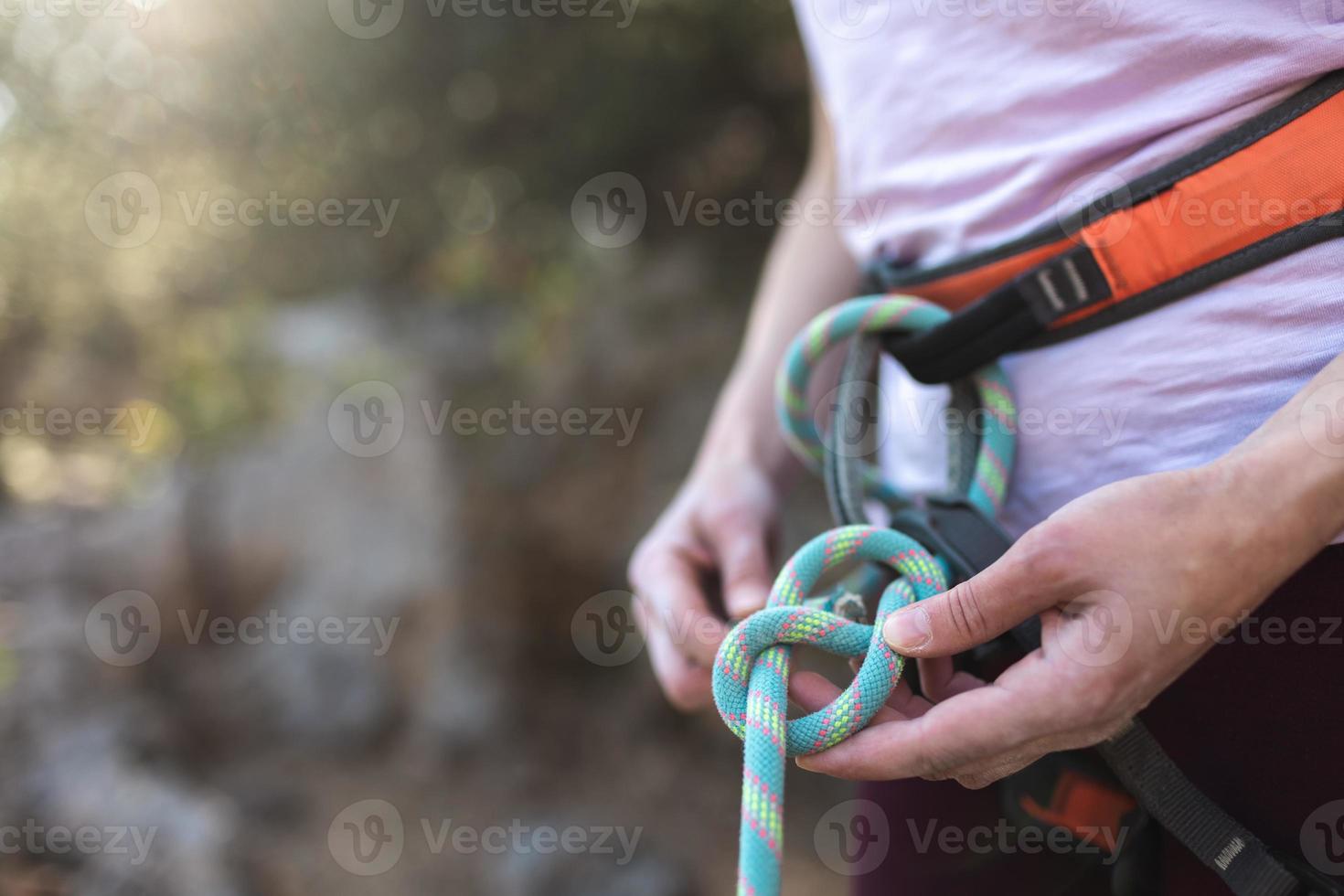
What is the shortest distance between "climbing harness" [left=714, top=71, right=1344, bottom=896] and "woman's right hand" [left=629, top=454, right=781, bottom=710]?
4.5 inches

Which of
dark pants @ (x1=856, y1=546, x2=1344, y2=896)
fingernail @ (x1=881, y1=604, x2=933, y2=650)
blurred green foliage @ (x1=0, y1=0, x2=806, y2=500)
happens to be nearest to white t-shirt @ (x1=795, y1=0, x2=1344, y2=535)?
dark pants @ (x1=856, y1=546, x2=1344, y2=896)

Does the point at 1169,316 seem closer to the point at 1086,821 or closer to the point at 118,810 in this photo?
the point at 1086,821

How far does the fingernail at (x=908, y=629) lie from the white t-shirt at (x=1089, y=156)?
23 centimetres

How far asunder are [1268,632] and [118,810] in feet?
8.84

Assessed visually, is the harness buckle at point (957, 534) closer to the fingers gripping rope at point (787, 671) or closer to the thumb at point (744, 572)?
the fingers gripping rope at point (787, 671)

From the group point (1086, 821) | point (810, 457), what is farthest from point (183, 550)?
point (1086, 821)

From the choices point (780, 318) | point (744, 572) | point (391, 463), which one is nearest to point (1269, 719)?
point (744, 572)

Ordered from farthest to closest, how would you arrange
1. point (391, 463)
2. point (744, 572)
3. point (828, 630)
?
point (391, 463) → point (744, 572) → point (828, 630)

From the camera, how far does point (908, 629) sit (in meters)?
0.56

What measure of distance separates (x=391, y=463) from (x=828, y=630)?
2768 millimetres

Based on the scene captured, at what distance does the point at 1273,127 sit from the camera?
55cm

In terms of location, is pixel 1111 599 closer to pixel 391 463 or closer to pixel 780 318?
→ pixel 780 318

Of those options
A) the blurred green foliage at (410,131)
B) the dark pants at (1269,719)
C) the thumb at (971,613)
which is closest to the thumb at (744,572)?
→ the thumb at (971,613)

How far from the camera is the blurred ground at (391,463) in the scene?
7.95 ft
